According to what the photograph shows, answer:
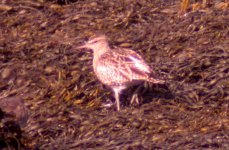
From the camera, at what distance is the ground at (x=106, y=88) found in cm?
935

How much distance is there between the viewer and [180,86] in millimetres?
10859

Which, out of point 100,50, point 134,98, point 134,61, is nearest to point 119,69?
point 134,61

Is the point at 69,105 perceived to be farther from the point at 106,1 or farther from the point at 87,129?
the point at 106,1

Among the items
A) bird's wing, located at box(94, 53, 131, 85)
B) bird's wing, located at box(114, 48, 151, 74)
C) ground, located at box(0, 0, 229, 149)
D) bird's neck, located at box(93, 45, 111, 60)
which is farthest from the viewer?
bird's neck, located at box(93, 45, 111, 60)

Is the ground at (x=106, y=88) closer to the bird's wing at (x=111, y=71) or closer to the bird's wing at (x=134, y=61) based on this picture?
the bird's wing at (x=111, y=71)

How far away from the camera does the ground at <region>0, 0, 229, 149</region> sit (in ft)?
30.7

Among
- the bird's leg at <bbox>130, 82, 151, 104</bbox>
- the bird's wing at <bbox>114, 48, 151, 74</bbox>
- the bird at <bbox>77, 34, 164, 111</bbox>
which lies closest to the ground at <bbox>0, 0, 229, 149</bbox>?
the bird's leg at <bbox>130, 82, 151, 104</bbox>

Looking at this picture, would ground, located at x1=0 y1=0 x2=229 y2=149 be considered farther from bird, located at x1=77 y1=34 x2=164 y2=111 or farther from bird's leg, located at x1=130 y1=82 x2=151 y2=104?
bird, located at x1=77 y1=34 x2=164 y2=111

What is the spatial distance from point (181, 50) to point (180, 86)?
85 centimetres

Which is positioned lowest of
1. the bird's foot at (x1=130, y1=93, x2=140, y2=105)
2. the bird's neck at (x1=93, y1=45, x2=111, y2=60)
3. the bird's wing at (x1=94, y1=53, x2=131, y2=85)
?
the bird's foot at (x1=130, y1=93, x2=140, y2=105)

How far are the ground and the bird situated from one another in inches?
6.7

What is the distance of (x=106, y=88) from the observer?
35.7ft

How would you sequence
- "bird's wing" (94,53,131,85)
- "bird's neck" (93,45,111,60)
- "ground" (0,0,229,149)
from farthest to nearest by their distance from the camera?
1. "bird's neck" (93,45,111,60)
2. "bird's wing" (94,53,131,85)
3. "ground" (0,0,229,149)

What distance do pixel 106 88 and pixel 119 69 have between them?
449 millimetres
